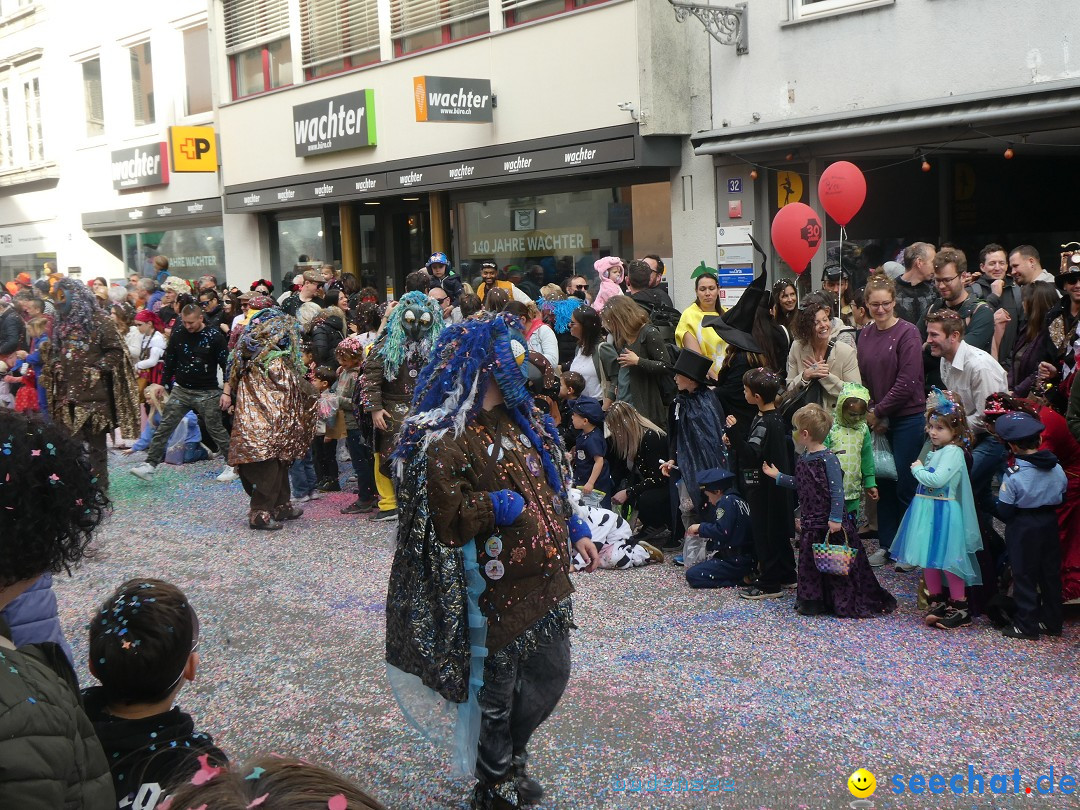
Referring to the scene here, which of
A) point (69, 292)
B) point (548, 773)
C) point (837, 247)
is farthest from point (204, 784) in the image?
point (837, 247)

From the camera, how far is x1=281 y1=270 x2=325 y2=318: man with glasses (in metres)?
12.2

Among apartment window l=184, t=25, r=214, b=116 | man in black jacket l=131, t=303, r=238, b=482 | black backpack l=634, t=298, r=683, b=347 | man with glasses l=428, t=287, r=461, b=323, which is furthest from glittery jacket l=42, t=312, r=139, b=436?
apartment window l=184, t=25, r=214, b=116

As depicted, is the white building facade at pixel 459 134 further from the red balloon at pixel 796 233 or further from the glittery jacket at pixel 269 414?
the glittery jacket at pixel 269 414

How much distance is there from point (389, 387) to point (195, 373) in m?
2.98

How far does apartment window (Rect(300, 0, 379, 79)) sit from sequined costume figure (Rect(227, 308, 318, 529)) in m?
9.52

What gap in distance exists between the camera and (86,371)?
9.23 meters

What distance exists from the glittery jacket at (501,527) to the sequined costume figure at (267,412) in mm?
5565

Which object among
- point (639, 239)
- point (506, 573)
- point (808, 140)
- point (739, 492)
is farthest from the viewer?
point (639, 239)

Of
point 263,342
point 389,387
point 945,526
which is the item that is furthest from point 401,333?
point 945,526

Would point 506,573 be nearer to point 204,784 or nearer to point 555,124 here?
point 204,784

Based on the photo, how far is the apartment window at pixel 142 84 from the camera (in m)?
22.6

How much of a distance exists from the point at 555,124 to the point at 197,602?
29.3ft

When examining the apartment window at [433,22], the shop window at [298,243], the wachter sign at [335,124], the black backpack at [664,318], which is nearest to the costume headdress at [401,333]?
the black backpack at [664,318]

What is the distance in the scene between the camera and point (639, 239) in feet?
46.2
